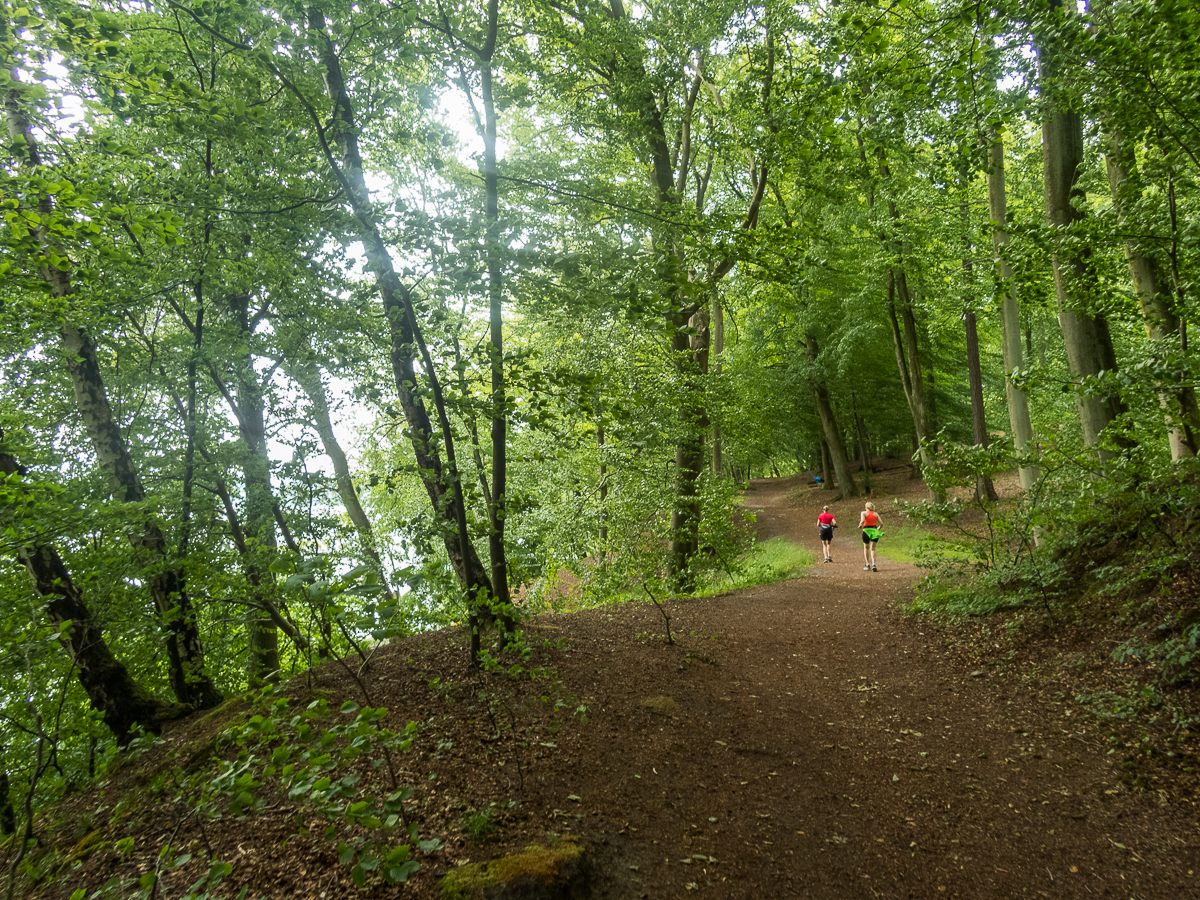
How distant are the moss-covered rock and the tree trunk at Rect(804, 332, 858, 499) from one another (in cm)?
1860

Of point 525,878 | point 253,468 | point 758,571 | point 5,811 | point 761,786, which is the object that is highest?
point 253,468

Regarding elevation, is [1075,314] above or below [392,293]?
below

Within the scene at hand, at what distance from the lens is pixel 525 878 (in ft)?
9.96

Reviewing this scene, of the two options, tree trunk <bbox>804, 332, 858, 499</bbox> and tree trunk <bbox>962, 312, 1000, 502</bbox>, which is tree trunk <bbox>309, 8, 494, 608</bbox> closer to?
tree trunk <bbox>962, 312, 1000, 502</bbox>

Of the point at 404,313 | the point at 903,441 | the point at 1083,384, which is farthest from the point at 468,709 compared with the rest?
the point at 903,441

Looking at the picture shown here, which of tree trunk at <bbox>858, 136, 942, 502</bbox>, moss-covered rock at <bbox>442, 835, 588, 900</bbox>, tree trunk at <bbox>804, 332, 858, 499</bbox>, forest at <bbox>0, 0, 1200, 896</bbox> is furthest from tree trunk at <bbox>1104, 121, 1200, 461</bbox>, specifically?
tree trunk at <bbox>804, 332, 858, 499</bbox>

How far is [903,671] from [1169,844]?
120 inches

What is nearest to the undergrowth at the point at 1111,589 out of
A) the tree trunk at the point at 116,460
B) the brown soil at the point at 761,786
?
the brown soil at the point at 761,786

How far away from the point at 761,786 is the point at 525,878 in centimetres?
213

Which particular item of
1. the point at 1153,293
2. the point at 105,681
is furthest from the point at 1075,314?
the point at 105,681

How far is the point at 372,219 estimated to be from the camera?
4.62 meters

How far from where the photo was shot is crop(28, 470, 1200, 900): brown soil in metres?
3.41

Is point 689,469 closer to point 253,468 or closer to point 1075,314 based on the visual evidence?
point 1075,314

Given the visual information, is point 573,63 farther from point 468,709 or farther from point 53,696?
point 53,696
